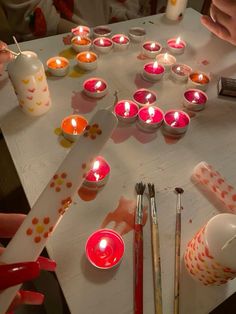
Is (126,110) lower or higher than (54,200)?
lower

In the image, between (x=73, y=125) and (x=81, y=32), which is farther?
(x=81, y=32)

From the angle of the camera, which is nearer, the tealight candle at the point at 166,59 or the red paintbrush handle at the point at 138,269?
the red paintbrush handle at the point at 138,269

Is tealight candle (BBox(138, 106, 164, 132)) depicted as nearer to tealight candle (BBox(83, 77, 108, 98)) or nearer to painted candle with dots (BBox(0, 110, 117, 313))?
tealight candle (BBox(83, 77, 108, 98))

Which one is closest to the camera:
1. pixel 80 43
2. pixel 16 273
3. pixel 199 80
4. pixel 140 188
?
A: pixel 16 273

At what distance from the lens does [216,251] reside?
1.65 ft

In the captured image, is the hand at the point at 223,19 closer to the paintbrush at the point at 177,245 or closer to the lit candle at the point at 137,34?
the lit candle at the point at 137,34

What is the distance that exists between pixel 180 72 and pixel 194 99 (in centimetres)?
16

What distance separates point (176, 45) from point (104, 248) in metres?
0.97

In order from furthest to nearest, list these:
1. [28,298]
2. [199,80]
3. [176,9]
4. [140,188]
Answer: [176,9] → [199,80] → [140,188] → [28,298]

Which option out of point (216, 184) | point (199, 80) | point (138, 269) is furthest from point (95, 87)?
point (138, 269)

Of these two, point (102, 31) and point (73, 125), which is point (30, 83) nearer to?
point (73, 125)

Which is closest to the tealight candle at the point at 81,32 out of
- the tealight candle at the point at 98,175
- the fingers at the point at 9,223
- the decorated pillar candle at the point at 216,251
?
the tealight candle at the point at 98,175

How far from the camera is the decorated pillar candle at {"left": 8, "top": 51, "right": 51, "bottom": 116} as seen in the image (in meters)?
0.83

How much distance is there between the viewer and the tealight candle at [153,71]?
42.6 inches
